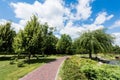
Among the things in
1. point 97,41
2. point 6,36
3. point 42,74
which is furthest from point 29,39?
point 42,74

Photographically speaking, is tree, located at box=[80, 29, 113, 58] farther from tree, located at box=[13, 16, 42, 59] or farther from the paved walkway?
the paved walkway

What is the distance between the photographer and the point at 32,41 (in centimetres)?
2856

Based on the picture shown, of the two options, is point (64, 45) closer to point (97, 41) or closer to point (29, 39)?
point (97, 41)

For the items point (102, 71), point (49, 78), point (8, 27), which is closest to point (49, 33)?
point (8, 27)

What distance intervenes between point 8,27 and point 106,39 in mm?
22362

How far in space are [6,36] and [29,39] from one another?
10131 mm

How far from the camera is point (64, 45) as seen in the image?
69.5 metres

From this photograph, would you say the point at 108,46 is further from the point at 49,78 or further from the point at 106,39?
the point at 49,78

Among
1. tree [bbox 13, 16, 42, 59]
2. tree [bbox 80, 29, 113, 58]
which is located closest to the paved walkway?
tree [bbox 13, 16, 42, 59]

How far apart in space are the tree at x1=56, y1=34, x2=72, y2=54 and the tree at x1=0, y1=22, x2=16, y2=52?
32797 millimetres

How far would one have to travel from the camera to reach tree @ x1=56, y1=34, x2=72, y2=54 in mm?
68500

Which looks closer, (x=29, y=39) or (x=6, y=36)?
(x=29, y=39)

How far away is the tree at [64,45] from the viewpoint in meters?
68.5

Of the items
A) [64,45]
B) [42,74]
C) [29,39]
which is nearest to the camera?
[42,74]
